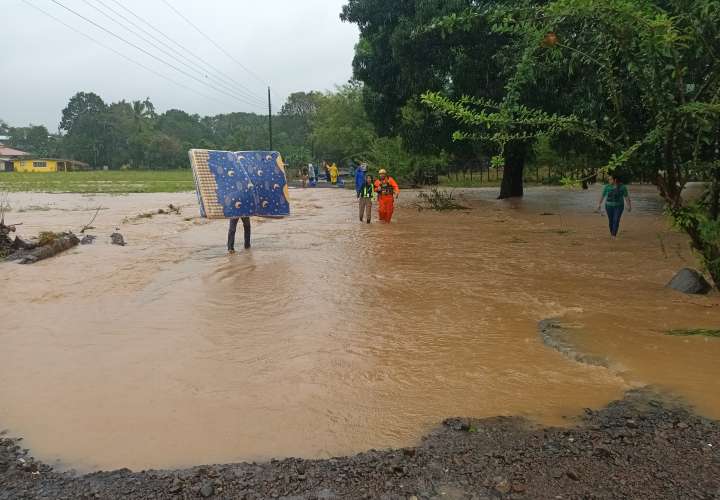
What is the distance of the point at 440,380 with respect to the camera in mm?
4438

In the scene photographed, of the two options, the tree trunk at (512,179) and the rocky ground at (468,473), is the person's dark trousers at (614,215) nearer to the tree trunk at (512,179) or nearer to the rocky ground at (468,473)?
the rocky ground at (468,473)

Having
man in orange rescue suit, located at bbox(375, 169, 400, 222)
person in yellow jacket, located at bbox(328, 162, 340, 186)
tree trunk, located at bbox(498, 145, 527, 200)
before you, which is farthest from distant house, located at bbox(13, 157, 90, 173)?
man in orange rescue suit, located at bbox(375, 169, 400, 222)

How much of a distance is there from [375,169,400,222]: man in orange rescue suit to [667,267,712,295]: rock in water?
7667 mm

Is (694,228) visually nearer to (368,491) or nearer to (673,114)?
(673,114)

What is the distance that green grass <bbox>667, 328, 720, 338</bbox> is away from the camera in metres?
5.40

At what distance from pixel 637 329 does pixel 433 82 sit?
14357 mm

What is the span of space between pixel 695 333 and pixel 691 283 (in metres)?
1.83

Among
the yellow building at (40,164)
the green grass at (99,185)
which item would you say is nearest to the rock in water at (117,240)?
the green grass at (99,185)

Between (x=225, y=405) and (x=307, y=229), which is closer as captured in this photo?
(x=225, y=405)

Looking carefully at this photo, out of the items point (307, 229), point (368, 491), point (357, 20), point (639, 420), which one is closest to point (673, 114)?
point (639, 420)

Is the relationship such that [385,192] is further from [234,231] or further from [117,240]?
[117,240]

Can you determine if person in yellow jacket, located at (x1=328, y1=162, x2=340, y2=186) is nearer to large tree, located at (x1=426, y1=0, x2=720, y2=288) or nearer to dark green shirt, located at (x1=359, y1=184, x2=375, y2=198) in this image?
dark green shirt, located at (x1=359, y1=184, x2=375, y2=198)

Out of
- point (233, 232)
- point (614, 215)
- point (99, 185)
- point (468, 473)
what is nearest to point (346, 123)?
point (99, 185)

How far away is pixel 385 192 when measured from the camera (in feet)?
48.1
